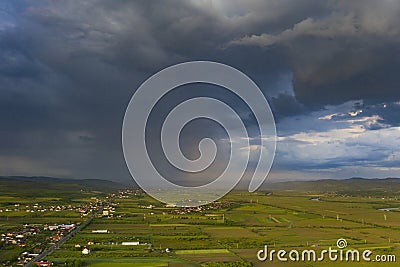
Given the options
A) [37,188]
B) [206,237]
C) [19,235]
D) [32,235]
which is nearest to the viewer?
[19,235]

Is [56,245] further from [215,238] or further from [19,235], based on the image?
[215,238]

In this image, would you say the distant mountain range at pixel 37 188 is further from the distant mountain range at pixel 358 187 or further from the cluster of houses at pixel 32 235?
the distant mountain range at pixel 358 187

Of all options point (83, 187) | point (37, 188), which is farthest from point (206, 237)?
point (83, 187)

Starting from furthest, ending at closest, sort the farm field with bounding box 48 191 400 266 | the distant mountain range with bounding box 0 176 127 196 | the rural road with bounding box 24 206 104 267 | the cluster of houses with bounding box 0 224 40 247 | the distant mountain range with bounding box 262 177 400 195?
the distant mountain range with bounding box 262 177 400 195 → the distant mountain range with bounding box 0 176 127 196 → the cluster of houses with bounding box 0 224 40 247 → the farm field with bounding box 48 191 400 266 → the rural road with bounding box 24 206 104 267

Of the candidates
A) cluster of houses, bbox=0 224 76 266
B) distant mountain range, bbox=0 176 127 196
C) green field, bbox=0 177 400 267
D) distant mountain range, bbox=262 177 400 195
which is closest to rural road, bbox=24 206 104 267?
cluster of houses, bbox=0 224 76 266

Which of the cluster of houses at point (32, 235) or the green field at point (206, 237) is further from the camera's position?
the cluster of houses at point (32, 235)

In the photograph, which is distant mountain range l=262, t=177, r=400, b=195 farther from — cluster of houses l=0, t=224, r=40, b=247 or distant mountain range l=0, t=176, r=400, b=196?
cluster of houses l=0, t=224, r=40, b=247

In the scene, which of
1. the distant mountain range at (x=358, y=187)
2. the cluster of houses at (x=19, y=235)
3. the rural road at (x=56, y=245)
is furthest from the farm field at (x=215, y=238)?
the distant mountain range at (x=358, y=187)

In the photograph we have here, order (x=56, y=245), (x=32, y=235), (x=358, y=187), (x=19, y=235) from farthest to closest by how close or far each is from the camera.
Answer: (x=358, y=187) → (x=32, y=235) → (x=19, y=235) → (x=56, y=245)

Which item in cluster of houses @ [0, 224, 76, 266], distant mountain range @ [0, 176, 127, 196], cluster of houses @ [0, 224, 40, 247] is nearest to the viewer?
cluster of houses @ [0, 224, 76, 266]

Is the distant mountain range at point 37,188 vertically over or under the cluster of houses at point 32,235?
over

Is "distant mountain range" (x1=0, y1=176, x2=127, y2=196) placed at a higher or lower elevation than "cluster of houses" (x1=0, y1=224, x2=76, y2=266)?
higher

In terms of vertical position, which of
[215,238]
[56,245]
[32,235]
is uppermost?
[215,238]

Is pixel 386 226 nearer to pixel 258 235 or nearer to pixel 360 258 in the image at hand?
pixel 258 235
